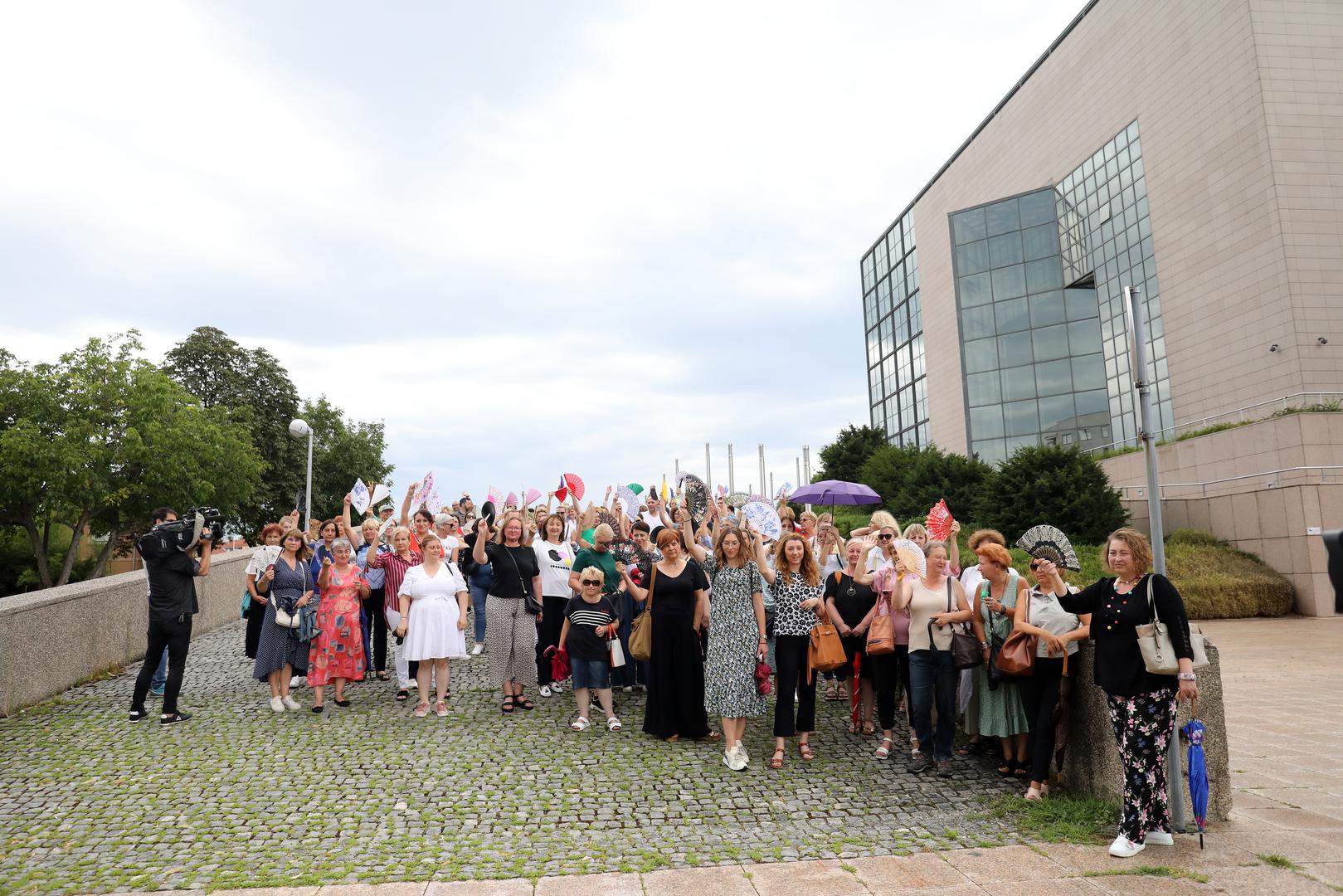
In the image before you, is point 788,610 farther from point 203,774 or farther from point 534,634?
point 203,774

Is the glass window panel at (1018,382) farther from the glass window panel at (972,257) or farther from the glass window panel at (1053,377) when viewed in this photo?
the glass window panel at (972,257)

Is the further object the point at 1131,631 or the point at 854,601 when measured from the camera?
the point at 854,601

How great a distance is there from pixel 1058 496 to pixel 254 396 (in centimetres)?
4085

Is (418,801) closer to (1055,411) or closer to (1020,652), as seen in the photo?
(1020,652)

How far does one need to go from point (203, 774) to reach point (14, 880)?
1841mm

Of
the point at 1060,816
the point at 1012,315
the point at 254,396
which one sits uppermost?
the point at 1012,315

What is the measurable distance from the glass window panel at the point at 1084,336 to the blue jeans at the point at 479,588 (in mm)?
34347

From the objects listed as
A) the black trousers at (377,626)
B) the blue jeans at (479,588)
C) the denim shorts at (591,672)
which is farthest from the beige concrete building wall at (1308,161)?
the black trousers at (377,626)

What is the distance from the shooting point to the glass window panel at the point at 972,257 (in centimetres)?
4128

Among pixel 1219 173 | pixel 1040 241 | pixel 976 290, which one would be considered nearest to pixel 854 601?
pixel 1219 173

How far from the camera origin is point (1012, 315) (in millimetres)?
40250

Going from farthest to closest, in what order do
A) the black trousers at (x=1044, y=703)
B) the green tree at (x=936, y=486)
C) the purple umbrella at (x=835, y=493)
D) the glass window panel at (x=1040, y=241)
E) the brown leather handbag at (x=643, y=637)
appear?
the glass window panel at (x=1040, y=241), the green tree at (x=936, y=486), the purple umbrella at (x=835, y=493), the brown leather handbag at (x=643, y=637), the black trousers at (x=1044, y=703)

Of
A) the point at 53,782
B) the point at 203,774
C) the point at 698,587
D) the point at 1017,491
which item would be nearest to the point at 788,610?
the point at 698,587

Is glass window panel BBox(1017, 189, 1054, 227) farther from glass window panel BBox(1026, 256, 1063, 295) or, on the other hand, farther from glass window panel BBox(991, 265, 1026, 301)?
glass window panel BBox(991, 265, 1026, 301)
